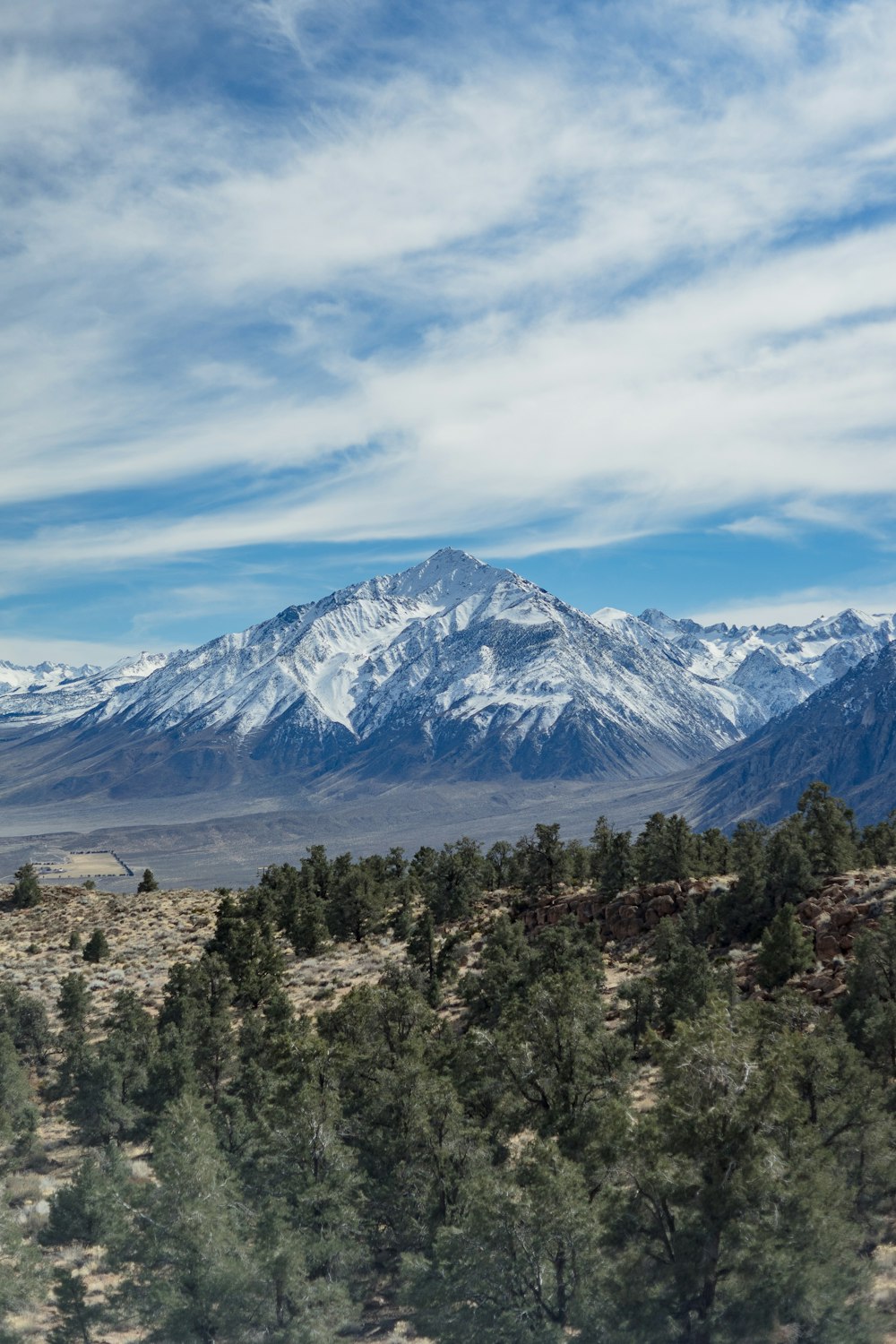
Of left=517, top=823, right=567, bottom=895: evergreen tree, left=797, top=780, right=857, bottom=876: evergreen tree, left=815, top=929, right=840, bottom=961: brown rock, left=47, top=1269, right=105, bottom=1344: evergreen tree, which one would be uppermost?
left=797, top=780, right=857, bottom=876: evergreen tree

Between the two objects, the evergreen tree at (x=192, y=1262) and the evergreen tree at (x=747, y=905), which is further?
the evergreen tree at (x=747, y=905)

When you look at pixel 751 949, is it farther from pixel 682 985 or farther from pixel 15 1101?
pixel 15 1101

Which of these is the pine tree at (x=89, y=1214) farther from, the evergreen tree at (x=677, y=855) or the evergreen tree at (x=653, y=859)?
the evergreen tree at (x=677, y=855)

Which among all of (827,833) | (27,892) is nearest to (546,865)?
(827,833)

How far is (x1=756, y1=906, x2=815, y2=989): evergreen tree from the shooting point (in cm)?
5125

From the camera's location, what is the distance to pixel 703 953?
52625 mm

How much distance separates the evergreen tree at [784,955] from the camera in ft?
168

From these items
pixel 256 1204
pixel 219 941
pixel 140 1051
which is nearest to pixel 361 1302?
pixel 256 1204

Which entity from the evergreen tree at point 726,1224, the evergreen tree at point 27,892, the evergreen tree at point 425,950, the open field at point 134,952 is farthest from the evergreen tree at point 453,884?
the evergreen tree at point 726,1224

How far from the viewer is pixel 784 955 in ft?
168

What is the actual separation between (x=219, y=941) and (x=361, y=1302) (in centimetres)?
4017

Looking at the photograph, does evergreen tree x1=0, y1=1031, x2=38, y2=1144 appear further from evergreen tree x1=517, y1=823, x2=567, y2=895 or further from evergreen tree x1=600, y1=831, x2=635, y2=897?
evergreen tree x1=517, y1=823, x2=567, y2=895

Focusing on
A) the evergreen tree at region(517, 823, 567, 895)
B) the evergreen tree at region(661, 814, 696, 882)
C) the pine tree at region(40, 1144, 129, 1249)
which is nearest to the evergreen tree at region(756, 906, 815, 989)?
the evergreen tree at region(661, 814, 696, 882)

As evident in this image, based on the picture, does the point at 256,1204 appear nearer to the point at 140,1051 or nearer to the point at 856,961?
the point at 140,1051
